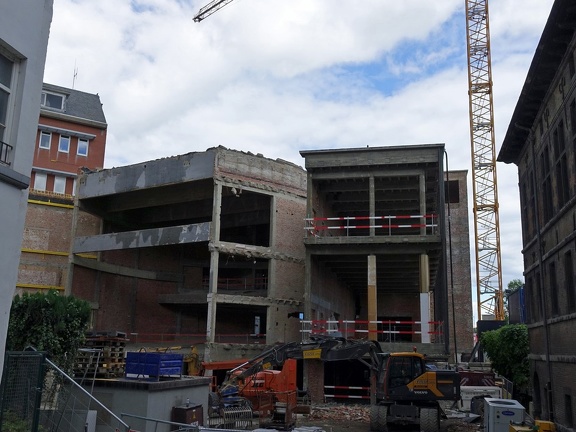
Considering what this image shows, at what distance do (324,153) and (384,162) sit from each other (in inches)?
126

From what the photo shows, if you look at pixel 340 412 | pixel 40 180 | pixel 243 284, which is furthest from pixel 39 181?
pixel 340 412

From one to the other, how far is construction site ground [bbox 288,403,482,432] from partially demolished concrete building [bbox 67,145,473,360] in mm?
3504

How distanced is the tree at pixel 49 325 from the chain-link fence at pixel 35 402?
1601 millimetres

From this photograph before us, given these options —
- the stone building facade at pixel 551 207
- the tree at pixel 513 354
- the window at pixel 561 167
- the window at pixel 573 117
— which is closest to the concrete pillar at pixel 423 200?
the stone building facade at pixel 551 207

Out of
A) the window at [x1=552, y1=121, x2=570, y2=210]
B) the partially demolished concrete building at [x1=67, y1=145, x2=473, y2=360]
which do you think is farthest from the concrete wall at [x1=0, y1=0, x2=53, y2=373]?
the partially demolished concrete building at [x1=67, y1=145, x2=473, y2=360]

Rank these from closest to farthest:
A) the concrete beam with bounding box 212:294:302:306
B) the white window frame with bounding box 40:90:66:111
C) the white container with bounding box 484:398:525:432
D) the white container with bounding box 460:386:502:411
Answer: the white container with bounding box 484:398:525:432 < the white container with bounding box 460:386:502:411 < the concrete beam with bounding box 212:294:302:306 < the white window frame with bounding box 40:90:66:111

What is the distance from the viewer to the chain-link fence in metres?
10.8

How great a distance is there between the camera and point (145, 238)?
3469 centimetres

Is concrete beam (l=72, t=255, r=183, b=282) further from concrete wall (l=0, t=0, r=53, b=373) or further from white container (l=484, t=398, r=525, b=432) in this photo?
concrete wall (l=0, t=0, r=53, b=373)

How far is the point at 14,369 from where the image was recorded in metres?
11.4

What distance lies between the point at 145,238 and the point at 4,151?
2663 centimetres

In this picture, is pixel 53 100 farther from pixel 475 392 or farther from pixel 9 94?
pixel 9 94

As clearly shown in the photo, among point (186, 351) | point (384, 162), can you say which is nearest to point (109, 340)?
point (186, 351)

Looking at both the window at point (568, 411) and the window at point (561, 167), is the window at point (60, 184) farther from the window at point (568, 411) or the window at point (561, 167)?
the window at point (568, 411)
